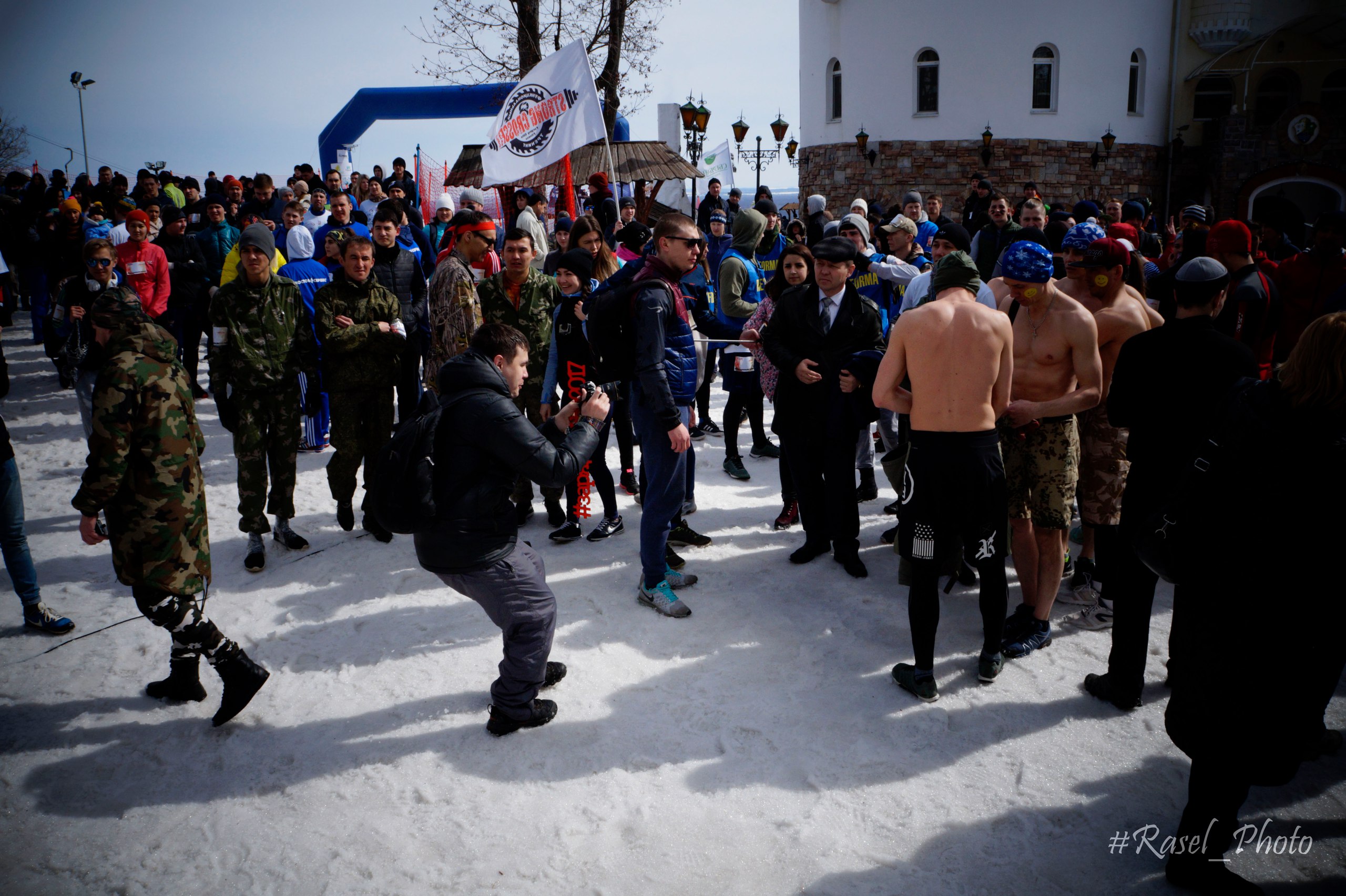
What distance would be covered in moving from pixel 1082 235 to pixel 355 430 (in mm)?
4785

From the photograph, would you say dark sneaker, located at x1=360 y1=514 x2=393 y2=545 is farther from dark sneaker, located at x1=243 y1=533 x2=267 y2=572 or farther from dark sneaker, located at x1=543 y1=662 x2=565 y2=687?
dark sneaker, located at x1=543 y1=662 x2=565 y2=687

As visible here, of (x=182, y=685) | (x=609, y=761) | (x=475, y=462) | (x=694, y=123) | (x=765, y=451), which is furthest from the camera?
(x=694, y=123)

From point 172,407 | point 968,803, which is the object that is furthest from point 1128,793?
point 172,407

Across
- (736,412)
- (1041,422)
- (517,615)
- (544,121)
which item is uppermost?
(544,121)

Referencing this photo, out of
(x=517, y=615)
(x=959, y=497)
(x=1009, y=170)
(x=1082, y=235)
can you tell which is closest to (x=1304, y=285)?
(x=1082, y=235)

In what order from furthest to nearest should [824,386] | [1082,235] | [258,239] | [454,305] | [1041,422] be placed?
[454,305], [258,239], [824,386], [1082,235], [1041,422]

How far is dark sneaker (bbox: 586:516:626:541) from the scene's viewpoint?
18.6ft

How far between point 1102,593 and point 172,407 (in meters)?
4.68

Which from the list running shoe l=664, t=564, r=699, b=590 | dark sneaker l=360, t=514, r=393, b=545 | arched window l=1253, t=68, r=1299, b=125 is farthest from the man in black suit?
arched window l=1253, t=68, r=1299, b=125

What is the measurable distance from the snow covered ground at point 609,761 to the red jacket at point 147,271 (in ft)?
13.2

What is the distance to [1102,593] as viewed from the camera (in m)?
4.34

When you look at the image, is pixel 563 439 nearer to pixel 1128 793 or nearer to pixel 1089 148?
pixel 1128 793

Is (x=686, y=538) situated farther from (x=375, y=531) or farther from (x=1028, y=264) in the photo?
(x=1028, y=264)

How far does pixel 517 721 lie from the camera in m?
3.48
